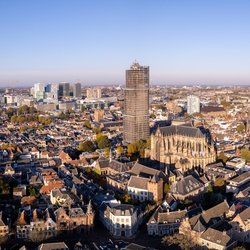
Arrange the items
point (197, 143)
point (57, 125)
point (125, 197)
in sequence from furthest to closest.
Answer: point (57, 125)
point (197, 143)
point (125, 197)

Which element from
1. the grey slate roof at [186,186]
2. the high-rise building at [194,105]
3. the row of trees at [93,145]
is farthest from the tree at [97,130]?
the high-rise building at [194,105]

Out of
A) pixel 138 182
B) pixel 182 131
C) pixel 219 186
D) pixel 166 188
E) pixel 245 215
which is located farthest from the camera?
pixel 182 131

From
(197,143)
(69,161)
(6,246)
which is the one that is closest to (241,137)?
(197,143)

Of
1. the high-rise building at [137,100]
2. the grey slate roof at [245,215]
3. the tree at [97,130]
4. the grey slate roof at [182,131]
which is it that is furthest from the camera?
the tree at [97,130]

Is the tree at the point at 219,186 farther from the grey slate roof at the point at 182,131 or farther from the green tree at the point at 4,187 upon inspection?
the green tree at the point at 4,187

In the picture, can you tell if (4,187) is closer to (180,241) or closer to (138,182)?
(138,182)

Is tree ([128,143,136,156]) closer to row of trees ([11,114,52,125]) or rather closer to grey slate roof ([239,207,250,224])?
grey slate roof ([239,207,250,224])

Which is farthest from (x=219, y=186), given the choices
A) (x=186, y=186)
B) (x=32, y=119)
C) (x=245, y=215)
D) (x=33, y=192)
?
(x=32, y=119)

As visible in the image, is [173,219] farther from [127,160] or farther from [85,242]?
[127,160]
